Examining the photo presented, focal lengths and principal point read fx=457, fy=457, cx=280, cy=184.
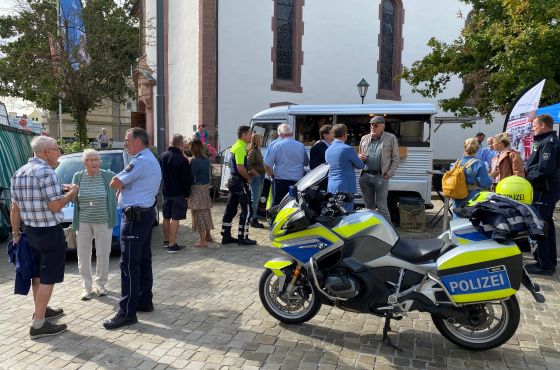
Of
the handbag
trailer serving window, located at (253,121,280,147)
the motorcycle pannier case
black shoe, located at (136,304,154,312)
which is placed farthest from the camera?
trailer serving window, located at (253,121,280,147)

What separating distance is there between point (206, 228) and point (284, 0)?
15.5 m

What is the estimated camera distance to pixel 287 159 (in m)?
7.41

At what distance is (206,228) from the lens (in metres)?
7.41

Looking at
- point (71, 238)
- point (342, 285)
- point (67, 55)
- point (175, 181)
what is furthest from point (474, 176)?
point (67, 55)

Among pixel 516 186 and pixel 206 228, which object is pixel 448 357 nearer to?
pixel 516 186

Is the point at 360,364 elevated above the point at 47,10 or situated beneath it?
situated beneath

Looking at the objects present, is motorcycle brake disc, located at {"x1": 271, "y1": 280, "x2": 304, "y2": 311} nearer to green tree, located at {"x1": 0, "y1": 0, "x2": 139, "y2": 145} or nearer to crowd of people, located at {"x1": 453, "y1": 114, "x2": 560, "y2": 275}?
crowd of people, located at {"x1": 453, "y1": 114, "x2": 560, "y2": 275}

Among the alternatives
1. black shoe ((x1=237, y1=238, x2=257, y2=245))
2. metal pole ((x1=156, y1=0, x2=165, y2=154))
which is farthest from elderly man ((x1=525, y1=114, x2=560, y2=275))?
metal pole ((x1=156, y1=0, x2=165, y2=154))

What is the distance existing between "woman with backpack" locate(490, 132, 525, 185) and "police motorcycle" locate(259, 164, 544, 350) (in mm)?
2926

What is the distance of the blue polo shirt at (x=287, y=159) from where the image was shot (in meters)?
7.39

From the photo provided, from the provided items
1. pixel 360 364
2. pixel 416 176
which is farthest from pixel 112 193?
pixel 416 176

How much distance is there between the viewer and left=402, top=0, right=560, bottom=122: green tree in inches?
456

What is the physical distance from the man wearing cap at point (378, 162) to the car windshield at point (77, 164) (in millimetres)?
4081

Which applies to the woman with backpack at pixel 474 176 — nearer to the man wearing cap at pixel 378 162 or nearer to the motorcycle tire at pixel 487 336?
the man wearing cap at pixel 378 162
